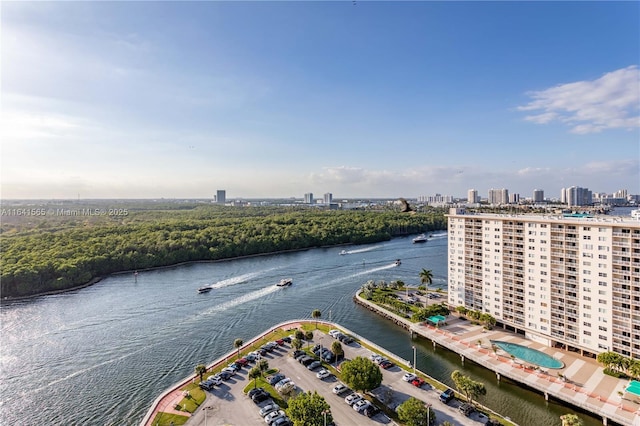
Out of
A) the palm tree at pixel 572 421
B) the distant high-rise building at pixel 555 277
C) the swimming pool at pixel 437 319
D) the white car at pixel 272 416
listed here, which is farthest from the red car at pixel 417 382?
the distant high-rise building at pixel 555 277

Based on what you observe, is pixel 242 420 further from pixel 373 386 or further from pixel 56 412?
pixel 56 412

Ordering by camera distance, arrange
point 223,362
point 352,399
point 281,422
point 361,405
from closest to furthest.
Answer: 1. point 281,422
2. point 361,405
3. point 352,399
4. point 223,362

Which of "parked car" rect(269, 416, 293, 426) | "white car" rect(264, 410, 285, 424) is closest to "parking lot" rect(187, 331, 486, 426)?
"white car" rect(264, 410, 285, 424)

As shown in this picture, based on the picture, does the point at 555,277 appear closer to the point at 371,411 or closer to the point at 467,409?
the point at 467,409

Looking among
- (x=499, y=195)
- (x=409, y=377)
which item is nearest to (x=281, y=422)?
(x=409, y=377)

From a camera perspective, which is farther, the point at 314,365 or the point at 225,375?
the point at 314,365

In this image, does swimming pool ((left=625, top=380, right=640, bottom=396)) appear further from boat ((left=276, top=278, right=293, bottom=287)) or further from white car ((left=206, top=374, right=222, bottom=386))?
boat ((left=276, top=278, right=293, bottom=287))
